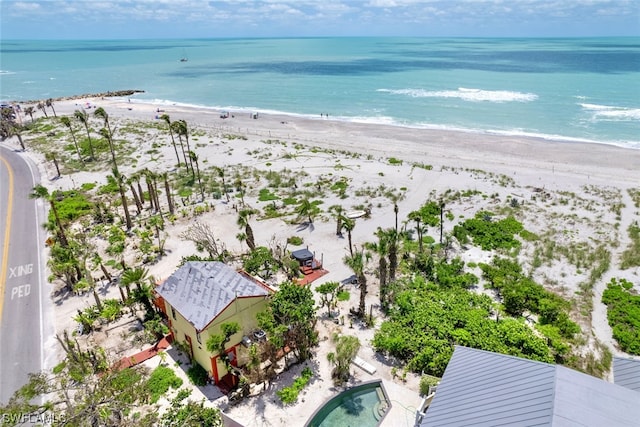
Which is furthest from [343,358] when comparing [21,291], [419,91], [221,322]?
[419,91]

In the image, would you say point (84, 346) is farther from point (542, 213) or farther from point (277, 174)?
point (542, 213)

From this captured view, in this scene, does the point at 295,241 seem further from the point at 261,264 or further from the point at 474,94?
the point at 474,94

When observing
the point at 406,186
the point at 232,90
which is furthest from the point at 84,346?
the point at 232,90

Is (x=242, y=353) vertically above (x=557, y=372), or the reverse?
(x=557, y=372)

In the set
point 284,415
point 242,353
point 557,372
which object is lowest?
point 284,415

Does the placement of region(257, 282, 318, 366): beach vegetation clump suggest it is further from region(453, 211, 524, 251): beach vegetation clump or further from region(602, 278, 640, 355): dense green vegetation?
region(453, 211, 524, 251): beach vegetation clump
